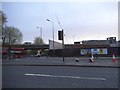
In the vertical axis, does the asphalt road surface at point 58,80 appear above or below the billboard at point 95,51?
below

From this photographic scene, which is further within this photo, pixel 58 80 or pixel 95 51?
pixel 95 51

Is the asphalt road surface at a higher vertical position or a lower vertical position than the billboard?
lower

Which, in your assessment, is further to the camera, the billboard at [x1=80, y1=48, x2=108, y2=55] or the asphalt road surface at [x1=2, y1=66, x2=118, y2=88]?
the billboard at [x1=80, y1=48, x2=108, y2=55]

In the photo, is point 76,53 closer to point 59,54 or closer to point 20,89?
A: point 59,54

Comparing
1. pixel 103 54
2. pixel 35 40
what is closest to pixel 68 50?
pixel 103 54

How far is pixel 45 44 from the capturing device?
127 m

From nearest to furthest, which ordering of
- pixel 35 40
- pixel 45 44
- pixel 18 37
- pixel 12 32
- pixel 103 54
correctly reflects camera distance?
1. pixel 103 54
2. pixel 12 32
3. pixel 18 37
4. pixel 45 44
5. pixel 35 40

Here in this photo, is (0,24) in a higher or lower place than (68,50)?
higher

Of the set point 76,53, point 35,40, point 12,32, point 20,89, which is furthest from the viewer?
point 35,40

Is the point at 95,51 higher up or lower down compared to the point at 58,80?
higher up

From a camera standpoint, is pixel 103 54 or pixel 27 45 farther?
pixel 27 45

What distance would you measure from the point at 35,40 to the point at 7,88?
13606cm

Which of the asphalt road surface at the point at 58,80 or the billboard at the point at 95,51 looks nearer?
the asphalt road surface at the point at 58,80

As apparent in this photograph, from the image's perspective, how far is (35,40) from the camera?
146 meters
